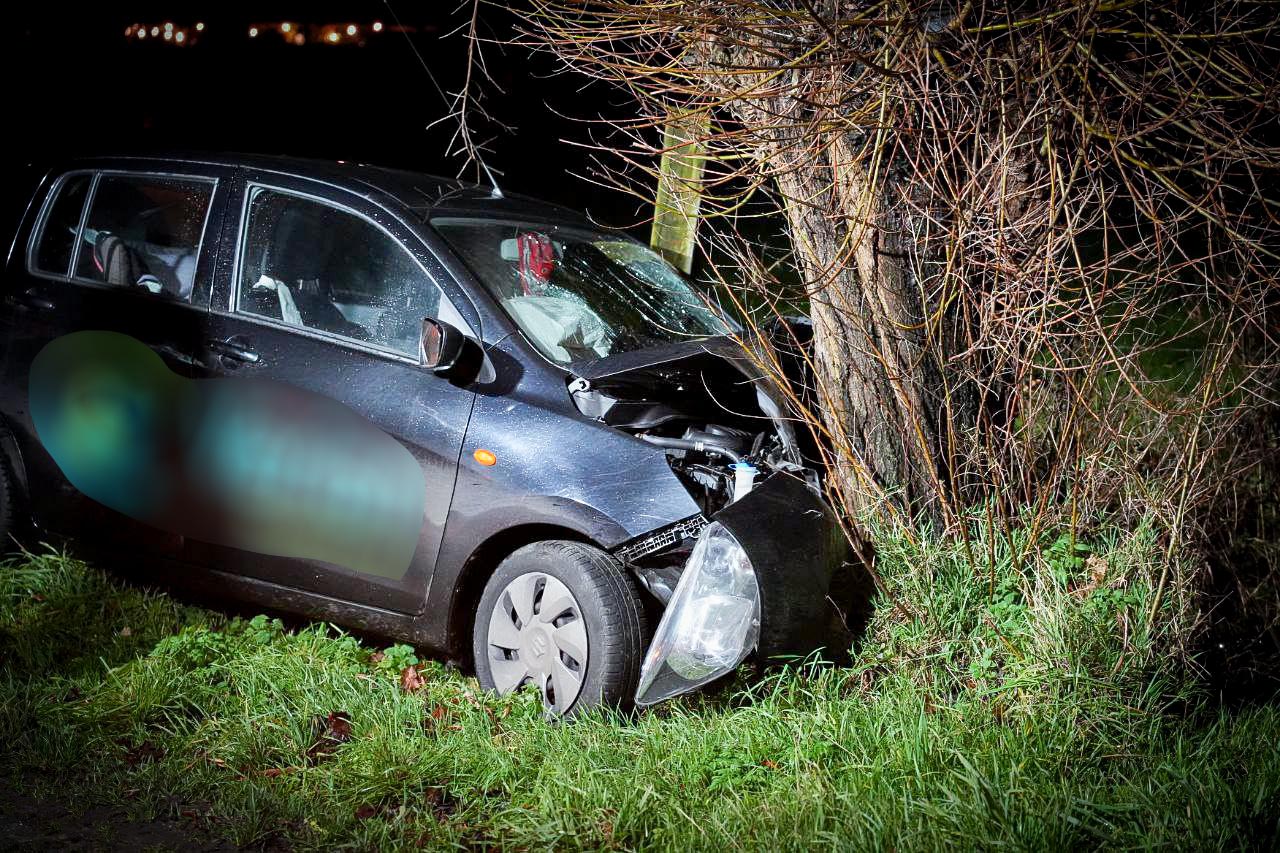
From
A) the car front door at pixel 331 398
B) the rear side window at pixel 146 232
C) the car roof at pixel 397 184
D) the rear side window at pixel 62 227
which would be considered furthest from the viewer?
the rear side window at pixel 62 227

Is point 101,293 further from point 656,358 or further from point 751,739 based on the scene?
point 751,739

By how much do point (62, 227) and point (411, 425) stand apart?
7.27 ft

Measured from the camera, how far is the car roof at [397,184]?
15.5ft

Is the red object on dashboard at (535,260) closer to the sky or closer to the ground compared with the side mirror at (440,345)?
closer to the sky

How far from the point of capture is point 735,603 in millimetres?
3877

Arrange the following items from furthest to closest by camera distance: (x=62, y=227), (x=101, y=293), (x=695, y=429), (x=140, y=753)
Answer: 1. (x=62, y=227)
2. (x=101, y=293)
3. (x=695, y=429)
4. (x=140, y=753)

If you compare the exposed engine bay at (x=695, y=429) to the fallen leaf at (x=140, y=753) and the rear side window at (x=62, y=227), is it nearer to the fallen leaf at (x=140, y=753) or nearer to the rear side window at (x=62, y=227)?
the fallen leaf at (x=140, y=753)

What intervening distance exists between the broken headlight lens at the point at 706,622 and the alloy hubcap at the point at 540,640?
0.27 metres

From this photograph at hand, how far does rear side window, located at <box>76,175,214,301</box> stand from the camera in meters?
4.93

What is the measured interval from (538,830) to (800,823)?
76cm

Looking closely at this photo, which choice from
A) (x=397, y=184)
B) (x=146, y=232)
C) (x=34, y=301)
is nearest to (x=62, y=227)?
(x=34, y=301)

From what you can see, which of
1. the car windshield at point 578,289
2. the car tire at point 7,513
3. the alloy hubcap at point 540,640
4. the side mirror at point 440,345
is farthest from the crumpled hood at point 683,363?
the car tire at point 7,513

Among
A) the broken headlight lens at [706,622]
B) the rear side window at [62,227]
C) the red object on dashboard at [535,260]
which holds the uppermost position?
the red object on dashboard at [535,260]

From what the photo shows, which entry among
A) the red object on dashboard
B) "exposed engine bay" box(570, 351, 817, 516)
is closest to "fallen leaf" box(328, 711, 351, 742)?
"exposed engine bay" box(570, 351, 817, 516)
